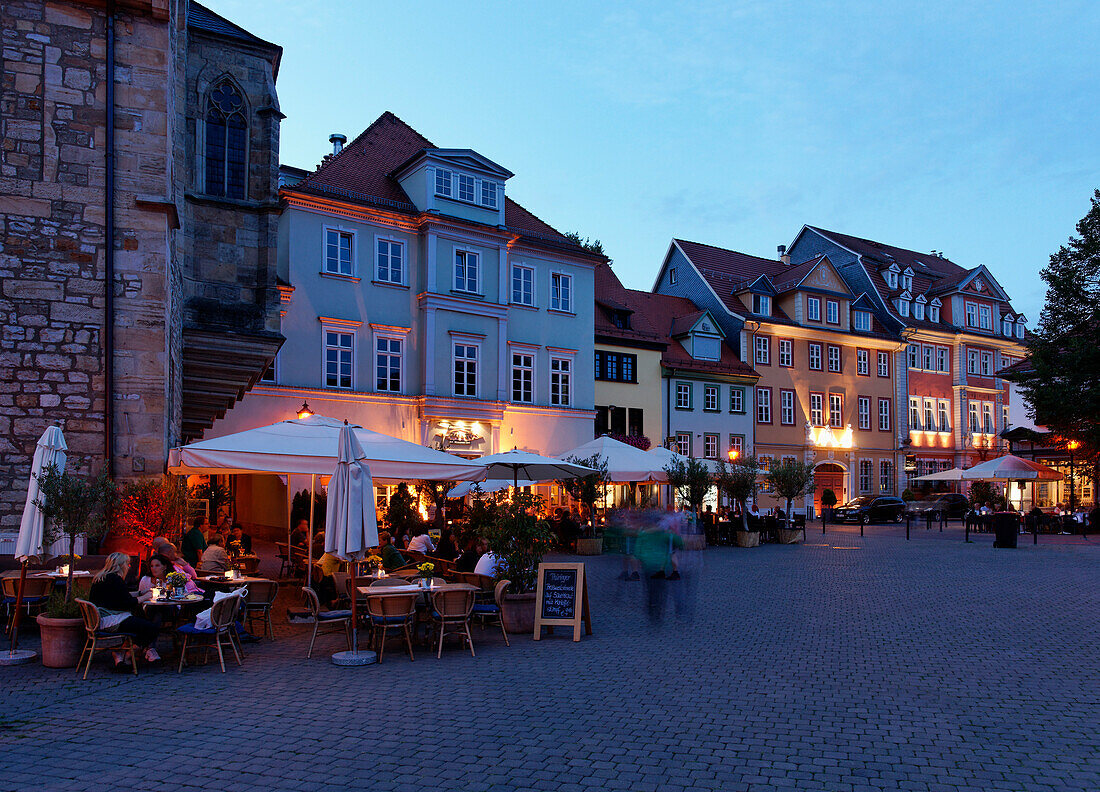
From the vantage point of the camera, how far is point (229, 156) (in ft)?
53.2

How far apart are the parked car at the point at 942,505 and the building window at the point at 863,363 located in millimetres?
7779

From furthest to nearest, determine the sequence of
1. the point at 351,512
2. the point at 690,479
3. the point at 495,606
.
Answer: the point at 690,479, the point at 495,606, the point at 351,512

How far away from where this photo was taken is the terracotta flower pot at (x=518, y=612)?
10938mm

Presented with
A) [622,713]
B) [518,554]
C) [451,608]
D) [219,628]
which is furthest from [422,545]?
[622,713]

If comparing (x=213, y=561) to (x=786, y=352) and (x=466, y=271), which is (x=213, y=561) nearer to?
(x=466, y=271)

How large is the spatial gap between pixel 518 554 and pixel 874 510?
108ft

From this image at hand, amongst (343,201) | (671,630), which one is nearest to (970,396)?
(343,201)

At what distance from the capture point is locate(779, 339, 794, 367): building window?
43.5 metres

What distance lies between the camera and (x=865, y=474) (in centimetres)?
4638

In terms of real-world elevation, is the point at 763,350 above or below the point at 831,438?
above

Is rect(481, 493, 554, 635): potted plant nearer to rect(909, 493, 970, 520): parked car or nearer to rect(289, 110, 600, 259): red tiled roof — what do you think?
rect(289, 110, 600, 259): red tiled roof

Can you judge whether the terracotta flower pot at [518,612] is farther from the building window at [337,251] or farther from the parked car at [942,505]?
the parked car at [942,505]

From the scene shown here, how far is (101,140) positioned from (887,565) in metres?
18.0

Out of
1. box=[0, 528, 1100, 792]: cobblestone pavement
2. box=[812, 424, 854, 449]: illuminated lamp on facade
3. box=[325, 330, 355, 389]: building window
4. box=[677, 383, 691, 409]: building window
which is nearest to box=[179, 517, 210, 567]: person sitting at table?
box=[0, 528, 1100, 792]: cobblestone pavement
